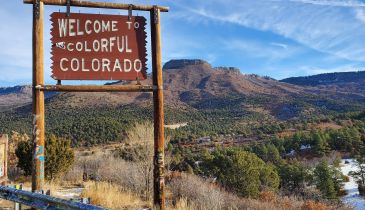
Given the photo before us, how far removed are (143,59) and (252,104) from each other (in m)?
131

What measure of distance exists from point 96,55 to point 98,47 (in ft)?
0.40

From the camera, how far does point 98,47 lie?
592 cm

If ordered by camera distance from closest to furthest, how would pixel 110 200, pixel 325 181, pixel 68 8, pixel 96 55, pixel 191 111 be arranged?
pixel 68 8 < pixel 96 55 < pixel 110 200 < pixel 325 181 < pixel 191 111

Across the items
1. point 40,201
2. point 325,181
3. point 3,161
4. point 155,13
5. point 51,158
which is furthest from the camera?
point 325,181

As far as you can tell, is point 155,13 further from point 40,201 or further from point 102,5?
point 40,201

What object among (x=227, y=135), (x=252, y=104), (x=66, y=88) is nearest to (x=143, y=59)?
(x=66, y=88)

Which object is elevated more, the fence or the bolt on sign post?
the bolt on sign post

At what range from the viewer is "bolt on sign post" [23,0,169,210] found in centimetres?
567

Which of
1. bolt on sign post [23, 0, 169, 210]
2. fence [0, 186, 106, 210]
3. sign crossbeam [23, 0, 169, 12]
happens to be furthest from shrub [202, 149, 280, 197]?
fence [0, 186, 106, 210]

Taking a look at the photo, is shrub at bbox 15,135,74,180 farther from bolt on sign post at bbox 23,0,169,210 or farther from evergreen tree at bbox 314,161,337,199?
evergreen tree at bbox 314,161,337,199

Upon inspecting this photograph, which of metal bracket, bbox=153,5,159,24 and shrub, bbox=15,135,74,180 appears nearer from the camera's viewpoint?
metal bracket, bbox=153,5,159,24

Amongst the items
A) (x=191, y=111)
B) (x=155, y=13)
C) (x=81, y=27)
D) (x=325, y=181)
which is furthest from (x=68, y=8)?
(x=191, y=111)

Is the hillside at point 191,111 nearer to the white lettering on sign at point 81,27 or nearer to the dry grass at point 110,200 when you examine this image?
the dry grass at point 110,200

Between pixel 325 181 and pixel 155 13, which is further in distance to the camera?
pixel 325 181
